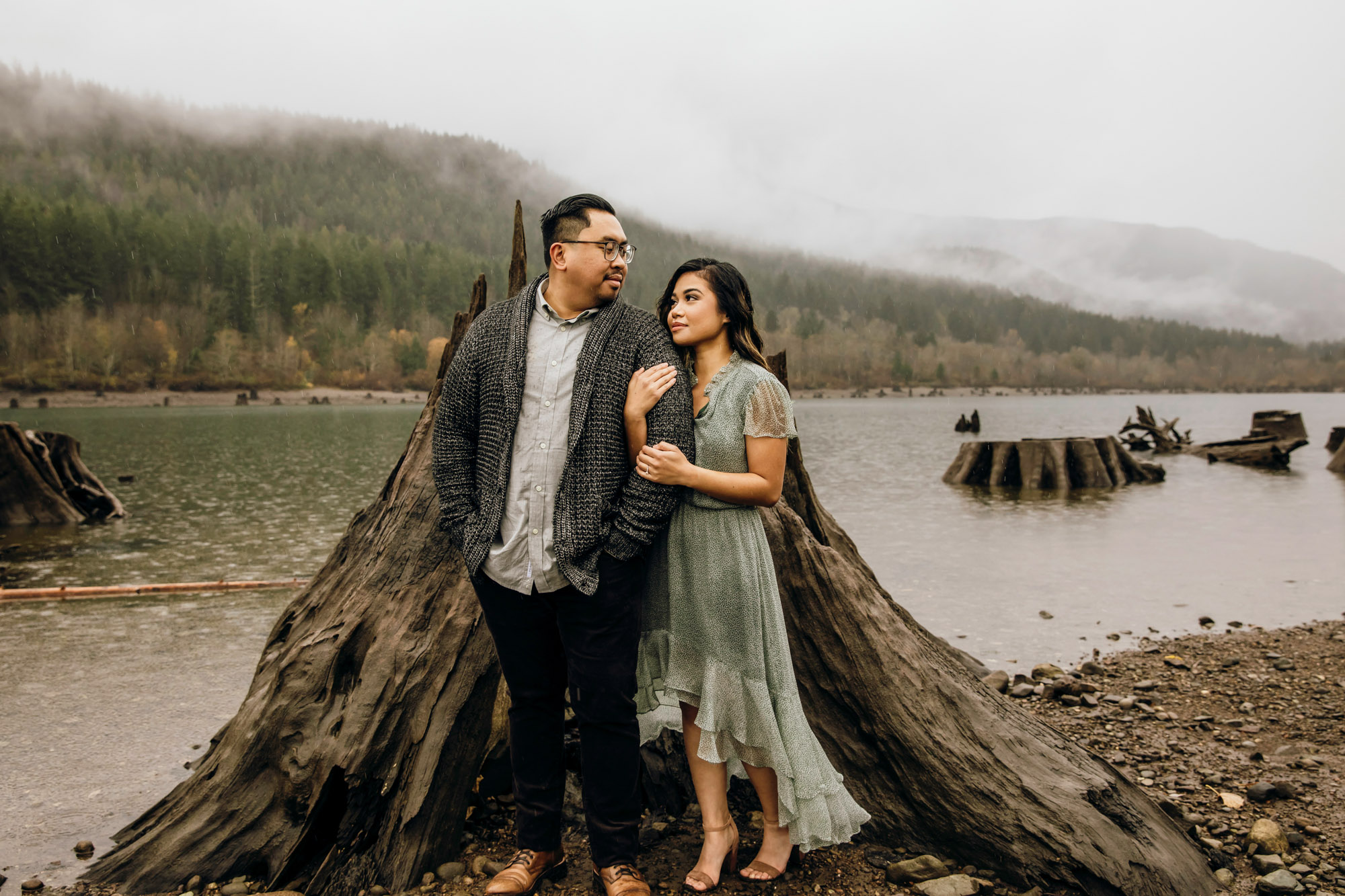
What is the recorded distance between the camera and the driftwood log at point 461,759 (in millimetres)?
3500

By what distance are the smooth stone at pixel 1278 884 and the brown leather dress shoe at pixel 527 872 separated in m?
2.66

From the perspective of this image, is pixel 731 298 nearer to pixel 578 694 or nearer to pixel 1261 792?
pixel 578 694

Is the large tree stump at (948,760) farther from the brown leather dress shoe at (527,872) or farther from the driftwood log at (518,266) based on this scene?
the driftwood log at (518,266)

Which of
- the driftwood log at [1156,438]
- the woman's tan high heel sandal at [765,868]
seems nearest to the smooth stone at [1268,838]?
the woman's tan high heel sandal at [765,868]

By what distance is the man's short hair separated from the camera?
10.6 feet

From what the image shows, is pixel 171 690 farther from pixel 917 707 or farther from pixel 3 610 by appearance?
pixel 917 707

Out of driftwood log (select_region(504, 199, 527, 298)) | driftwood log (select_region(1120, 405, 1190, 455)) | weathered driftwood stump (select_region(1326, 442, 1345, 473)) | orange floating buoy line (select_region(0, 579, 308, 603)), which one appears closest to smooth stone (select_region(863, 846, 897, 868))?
driftwood log (select_region(504, 199, 527, 298))

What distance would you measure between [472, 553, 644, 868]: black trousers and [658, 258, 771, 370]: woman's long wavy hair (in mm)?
994

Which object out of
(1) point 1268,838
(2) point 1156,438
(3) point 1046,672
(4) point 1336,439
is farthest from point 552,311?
(2) point 1156,438

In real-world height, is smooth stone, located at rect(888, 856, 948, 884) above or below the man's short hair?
below

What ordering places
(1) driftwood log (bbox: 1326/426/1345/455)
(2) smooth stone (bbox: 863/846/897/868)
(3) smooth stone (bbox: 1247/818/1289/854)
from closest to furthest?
(2) smooth stone (bbox: 863/846/897/868)
(3) smooth stone (bbox: 1247/818/1289/854)
(1) driftwood log (bbox: 1326/426/1345/455)

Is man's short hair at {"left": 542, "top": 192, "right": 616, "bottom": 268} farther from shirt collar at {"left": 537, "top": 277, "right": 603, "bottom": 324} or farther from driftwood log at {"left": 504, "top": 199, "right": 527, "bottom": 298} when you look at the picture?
driftwood log at {"left": 504, "top": 199, "right": 527, "bottom": 298}

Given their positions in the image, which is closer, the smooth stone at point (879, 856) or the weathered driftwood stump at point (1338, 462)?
the smooth stone at point (879, 856)

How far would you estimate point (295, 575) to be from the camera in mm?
11688
